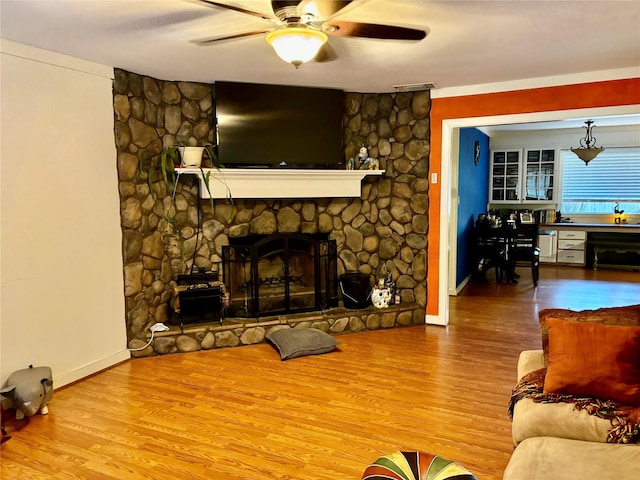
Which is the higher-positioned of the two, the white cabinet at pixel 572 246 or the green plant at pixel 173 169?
the green plant at pixel 173 169

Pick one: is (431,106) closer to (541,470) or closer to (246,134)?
(246,134)

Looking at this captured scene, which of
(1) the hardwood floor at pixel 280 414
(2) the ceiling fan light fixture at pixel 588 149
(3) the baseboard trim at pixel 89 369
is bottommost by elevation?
(1) the hardwood floor at pixel 280 414

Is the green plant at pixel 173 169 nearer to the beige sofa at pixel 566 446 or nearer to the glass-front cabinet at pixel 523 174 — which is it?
the beige sofa at pixel 566 446

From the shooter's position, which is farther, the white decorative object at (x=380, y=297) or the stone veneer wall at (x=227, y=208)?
the white decorative object at (x=380, y=297)

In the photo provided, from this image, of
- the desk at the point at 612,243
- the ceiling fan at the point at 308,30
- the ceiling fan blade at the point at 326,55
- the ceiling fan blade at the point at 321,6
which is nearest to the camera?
the ceiling fan blade at the point at 321,6

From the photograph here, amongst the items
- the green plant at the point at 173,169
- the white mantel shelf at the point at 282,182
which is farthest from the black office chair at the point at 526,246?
the green plant at the point at 173,169

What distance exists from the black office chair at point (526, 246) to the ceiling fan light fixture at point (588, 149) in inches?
76.3

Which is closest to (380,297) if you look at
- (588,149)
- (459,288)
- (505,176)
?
(459,288)

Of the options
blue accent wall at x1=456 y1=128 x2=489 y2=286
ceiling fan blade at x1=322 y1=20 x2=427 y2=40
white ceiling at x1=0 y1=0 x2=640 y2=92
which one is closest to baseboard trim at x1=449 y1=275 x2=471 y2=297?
blue accent wall at x1=456 y1=128 x2=489 y2=286

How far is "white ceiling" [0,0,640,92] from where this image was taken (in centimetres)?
249

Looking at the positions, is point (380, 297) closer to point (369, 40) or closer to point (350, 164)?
point (350, 164)

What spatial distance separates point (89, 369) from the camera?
359 centimetres

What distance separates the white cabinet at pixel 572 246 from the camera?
816cm

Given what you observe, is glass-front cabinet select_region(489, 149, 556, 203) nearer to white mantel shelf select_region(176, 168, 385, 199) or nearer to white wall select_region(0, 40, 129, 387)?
white mantel shelf select_region(176, 168, 385, 199)
